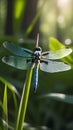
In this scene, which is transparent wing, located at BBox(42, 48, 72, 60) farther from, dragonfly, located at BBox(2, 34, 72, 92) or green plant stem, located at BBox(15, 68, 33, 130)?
green plant stem, located at BBox(15, 68, 33, 130)

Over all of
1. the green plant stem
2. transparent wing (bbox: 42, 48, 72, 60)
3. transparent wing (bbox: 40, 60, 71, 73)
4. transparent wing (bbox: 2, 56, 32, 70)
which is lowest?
the green plant stem

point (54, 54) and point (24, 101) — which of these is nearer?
point (24, 101)

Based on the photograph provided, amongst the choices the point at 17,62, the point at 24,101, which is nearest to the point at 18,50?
the point at 17,62

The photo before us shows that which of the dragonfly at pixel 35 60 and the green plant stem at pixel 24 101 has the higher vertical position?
the dragonfly at pixel 35 60

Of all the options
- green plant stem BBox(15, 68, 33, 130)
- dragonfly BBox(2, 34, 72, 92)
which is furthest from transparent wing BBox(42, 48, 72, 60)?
green plant stem BBox(15, 68, 33, 130)

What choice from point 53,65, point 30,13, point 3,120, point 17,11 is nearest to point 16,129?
point 3,120

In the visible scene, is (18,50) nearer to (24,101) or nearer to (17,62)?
(17,62)

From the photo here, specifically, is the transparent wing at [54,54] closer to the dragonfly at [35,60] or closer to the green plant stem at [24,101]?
the dragonfly at [35,60]

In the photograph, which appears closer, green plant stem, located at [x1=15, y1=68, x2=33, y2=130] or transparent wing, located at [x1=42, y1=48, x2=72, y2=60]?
green plant stem, located at [x1=15, y1=68, x2=33, y2=130]

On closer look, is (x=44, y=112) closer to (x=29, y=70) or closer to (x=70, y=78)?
(x=70, y=78)

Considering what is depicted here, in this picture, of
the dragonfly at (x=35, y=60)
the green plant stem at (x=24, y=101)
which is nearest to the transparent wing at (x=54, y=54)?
the dragonfly at (x=35, y=60)

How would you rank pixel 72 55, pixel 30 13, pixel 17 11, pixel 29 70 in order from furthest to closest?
pixel 30 13, pixel 17 11, pixel 72 55, pixel 29 70
